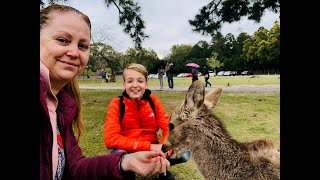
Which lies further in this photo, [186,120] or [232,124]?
[232,124]

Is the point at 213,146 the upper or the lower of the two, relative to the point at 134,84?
lower

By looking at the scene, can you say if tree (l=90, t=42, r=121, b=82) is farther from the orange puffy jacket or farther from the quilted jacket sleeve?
the quilted jacket sleeve

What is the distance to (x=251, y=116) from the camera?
17.0ft

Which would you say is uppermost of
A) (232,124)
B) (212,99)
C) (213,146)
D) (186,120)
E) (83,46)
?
(83,46)

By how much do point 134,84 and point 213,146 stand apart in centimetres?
80

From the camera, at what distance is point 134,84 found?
2.17 metres

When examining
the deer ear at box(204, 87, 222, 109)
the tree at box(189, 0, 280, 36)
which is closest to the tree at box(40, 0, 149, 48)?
the tree at box(189, 0, 280, 36)

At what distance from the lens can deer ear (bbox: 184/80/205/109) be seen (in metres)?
1.58

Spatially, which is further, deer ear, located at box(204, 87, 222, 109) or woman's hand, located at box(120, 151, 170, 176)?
deer ear, located at box(204, 87, 222, 109)

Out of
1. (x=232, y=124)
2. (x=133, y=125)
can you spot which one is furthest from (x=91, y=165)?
(x=232, y=124)

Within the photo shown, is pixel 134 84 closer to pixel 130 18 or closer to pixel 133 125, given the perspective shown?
pixel 133 125

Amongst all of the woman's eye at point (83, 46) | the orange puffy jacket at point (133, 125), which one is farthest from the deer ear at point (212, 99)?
the woman's eye at point (83, 46)
